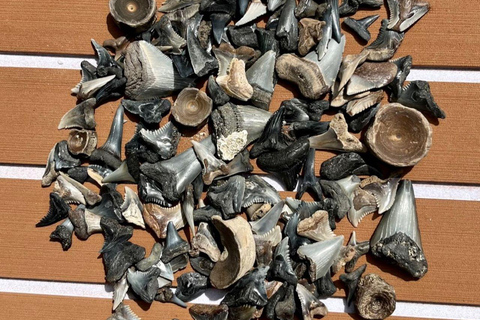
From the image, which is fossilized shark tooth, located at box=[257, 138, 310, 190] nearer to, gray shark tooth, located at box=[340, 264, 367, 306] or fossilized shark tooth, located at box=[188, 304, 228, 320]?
gray shark tooth, located at box=[340, 264, 367, 306]

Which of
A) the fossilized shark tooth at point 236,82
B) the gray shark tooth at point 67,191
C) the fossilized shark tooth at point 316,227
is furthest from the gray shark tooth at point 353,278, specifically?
the gray shark tooth at point 67,191

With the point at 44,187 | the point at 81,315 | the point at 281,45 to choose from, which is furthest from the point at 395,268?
the point at 44,187

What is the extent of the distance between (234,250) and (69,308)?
0.57 meters

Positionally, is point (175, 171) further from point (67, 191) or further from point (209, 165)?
point (67, 191)

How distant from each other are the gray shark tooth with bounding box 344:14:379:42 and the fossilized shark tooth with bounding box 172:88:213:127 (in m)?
0.44

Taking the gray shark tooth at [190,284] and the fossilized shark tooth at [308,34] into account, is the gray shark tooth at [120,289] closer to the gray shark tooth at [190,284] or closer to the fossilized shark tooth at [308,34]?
the gray shark tooth at [190,284]

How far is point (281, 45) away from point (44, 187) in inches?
32.0

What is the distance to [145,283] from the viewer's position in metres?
1.18

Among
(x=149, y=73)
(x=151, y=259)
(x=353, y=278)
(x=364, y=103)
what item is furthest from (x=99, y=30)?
(x=353, y=278)

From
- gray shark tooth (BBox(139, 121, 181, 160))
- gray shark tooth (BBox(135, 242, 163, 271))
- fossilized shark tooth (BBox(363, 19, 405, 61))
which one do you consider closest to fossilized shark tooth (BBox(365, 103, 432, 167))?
fossilized shark tooth (BBox(363, 19, 405, 61))

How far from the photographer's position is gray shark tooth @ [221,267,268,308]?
112 cm

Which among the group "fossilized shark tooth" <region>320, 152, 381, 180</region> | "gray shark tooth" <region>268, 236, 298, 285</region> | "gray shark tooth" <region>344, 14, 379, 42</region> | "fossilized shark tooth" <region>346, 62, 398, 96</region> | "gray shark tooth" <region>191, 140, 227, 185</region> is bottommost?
"gray shark tooth" <region>268, 236, 298, 285</region>

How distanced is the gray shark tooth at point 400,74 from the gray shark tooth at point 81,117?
2.71 feet

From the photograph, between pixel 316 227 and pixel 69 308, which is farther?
pixel 69 308
